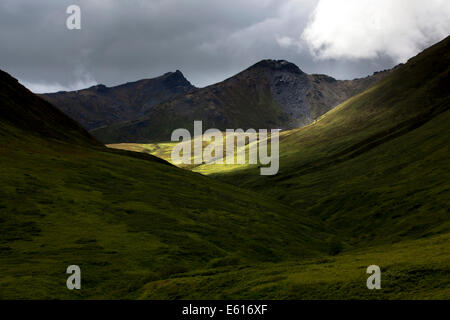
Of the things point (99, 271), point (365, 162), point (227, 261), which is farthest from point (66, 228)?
point (365, 162)

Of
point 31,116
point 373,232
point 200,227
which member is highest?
point 31,116

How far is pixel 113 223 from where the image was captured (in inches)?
3103

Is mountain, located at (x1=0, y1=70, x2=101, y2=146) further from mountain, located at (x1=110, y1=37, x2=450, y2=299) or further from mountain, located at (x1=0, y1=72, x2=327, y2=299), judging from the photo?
mountain, located at (x1=110, y1=37, x2=450, y2=299)

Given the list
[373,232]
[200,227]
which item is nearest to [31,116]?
[200,227]

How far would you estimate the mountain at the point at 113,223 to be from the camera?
53000 mm

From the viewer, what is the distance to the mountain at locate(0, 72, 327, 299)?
5300 centimetres

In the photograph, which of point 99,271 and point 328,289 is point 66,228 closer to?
point 99,271

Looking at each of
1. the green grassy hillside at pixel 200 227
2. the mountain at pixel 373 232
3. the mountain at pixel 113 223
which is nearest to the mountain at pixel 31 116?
the green grassy hillside at pixel 200 227

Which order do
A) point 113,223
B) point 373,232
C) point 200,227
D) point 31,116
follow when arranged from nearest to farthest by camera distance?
point 113,223
point 200,227
point 373,232
point 31,116

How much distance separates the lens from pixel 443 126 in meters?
177

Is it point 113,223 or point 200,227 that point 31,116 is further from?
point 200,227

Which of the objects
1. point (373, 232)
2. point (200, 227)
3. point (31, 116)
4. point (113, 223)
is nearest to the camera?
point (113, 223)

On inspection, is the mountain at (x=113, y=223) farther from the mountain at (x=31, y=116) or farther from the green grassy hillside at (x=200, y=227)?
the mountain at (x=31, y=116)
